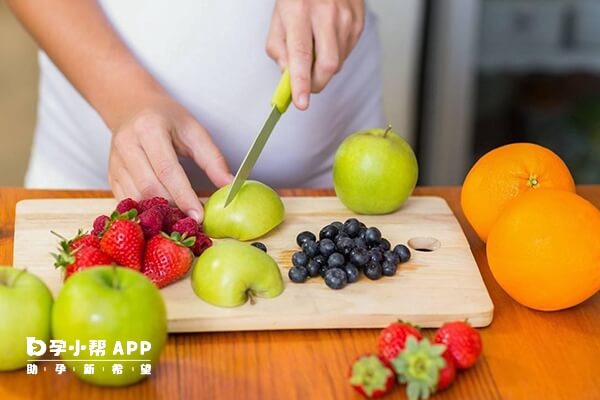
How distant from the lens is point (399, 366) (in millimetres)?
954

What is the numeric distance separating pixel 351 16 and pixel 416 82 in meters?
1.26

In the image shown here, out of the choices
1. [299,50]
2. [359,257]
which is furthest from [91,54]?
[359,257]

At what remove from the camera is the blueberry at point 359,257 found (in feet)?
3.81

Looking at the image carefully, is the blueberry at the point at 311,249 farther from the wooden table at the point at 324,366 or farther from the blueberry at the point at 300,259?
the wooden table at the point at 324,366

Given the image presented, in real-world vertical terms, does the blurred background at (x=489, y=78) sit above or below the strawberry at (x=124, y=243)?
below

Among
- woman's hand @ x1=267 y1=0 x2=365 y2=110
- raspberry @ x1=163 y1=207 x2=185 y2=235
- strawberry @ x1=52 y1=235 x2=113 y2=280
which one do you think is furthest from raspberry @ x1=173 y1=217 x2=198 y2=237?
woman's hand @ x1=267 y1=0 x2=365 y2=110

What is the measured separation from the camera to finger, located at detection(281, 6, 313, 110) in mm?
1293

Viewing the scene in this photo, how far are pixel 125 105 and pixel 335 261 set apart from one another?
1.49 ft

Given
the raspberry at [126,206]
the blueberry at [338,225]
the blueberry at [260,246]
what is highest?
the raspberry at [126,206]

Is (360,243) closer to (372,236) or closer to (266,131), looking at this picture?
(372,236)

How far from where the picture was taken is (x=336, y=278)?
3.71 ft

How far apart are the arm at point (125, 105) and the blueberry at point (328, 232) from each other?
0.16 m

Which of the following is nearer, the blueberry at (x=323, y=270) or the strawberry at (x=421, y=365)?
the strawberry at (x=421, y=365)

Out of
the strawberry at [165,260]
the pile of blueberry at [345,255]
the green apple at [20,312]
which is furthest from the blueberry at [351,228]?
the green apple at [20,312]
